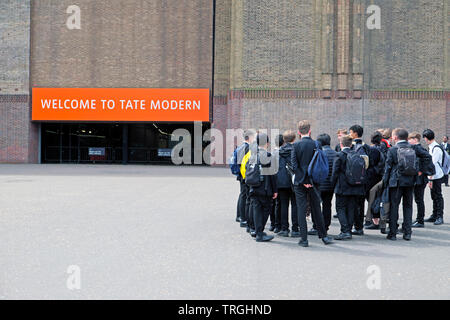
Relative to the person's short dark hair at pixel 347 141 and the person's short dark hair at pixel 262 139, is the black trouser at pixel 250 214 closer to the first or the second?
the person's short dark hair at pixel 262 139

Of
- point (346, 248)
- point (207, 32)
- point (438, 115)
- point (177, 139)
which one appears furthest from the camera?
point (177, 139)

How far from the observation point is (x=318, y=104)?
25625mm

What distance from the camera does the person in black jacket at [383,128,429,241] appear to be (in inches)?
277

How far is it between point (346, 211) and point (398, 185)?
923 millimetres

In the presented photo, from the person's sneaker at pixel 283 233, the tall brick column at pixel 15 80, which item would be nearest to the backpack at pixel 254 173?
the person's sneaker at pixel 283 233

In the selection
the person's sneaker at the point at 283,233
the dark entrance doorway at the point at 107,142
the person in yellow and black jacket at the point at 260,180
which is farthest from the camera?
the dark entrance doorway at the point at 107,142

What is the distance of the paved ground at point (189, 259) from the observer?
14.0 ft

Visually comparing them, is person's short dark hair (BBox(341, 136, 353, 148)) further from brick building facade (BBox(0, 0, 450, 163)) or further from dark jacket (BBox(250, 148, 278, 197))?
brick building facade (BBox(0, 0, 450, 163))

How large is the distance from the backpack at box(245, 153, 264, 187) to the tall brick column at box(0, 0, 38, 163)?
24994mm
